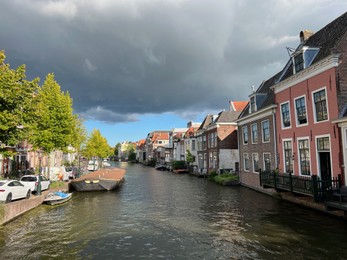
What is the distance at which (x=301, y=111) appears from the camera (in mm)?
21000

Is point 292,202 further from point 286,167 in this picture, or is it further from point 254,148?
point 254,148

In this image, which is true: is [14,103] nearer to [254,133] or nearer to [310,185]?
[310,185]

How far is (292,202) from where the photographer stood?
71.1ft

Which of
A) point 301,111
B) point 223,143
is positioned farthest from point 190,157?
point 301,111

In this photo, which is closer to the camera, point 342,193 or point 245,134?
point 342,193

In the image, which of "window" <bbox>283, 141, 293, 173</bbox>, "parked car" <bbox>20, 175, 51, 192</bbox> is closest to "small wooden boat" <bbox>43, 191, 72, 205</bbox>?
"parked car" <bbox>20, 175, 51, 192</bbox>

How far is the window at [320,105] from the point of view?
18.2m

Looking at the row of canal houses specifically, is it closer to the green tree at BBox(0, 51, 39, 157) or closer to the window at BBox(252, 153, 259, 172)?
the window at BBox(252, 153, 259, 172)

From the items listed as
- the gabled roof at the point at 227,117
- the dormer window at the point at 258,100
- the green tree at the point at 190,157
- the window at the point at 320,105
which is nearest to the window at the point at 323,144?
the window at the point at 320,105

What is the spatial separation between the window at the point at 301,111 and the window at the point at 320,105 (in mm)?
1401

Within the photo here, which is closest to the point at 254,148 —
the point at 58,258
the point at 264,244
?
the point at 264,244

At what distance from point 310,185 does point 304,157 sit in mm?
4174

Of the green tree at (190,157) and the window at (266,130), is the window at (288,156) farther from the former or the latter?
the green tree at (190,157)

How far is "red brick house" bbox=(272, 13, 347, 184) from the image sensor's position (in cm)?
1698
